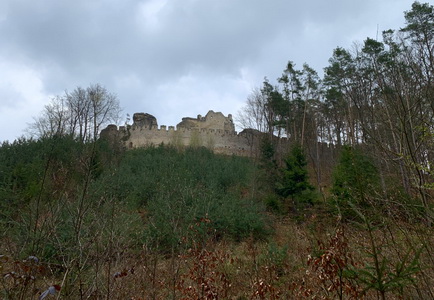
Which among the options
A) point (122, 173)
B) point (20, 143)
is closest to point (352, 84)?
point (122, 173)

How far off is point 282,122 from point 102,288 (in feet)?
69.5

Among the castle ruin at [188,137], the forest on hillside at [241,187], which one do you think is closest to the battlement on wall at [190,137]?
the castle ruin at [188,137]

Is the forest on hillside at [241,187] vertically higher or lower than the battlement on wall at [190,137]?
lower

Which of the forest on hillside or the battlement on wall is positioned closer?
the forest on hillside

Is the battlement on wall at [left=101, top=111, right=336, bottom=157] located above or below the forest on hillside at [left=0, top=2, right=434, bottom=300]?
above

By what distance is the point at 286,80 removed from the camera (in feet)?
82.9

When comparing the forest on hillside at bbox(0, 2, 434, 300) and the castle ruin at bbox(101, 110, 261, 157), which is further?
the castle ruin at bbox(101, 110, 261, 157)

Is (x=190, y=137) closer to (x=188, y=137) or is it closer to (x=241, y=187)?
(x=188, y=137)

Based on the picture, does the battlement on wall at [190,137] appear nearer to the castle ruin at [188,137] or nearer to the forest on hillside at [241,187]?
the castle ruin at [188,137]

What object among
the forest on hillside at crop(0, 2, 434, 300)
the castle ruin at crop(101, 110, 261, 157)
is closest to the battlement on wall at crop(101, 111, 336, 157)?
the castle ruin at crop(101, 110, 261, 157)

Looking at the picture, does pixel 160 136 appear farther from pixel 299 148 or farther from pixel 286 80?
pixel 299 148

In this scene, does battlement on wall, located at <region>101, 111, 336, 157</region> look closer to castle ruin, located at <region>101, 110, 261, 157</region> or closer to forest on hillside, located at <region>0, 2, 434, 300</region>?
castle ruin, located at <region>101, 110, 261, 157</region>

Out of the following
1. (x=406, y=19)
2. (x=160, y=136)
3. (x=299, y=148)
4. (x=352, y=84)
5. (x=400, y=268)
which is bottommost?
(x=400, y=268)

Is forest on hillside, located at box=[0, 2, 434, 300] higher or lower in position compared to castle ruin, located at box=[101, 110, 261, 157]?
lower
